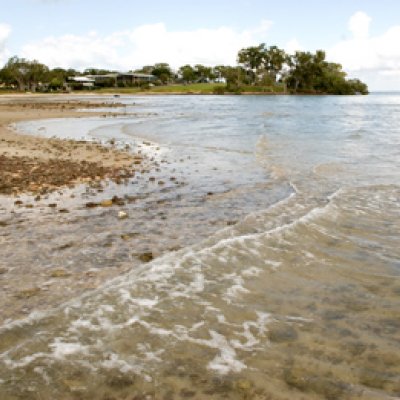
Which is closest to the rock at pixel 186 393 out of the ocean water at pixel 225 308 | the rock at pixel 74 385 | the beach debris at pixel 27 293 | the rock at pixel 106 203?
the ocean water at pixel 225 308

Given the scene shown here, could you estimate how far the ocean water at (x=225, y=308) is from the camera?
3.77 meters

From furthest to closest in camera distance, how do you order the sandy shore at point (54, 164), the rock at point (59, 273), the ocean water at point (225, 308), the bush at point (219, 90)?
1. the bush at point (219, 90)
2. the sandy shore at point (54, 164)
3. the rock at point (59, 273)
4. the ocean water at point (225, 308)

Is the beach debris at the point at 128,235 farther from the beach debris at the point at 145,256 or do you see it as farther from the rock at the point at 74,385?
the rock at the point at 74,385

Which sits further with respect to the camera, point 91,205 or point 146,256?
point 91,205

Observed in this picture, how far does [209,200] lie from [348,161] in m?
8.86

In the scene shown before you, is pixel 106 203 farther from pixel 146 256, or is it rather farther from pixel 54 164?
pixel 54 164

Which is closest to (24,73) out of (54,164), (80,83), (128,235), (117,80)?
(80,83)

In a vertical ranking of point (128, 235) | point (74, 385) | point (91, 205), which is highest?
point (91, 205)

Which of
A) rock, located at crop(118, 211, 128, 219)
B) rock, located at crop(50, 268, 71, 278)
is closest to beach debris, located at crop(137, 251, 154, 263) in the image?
rock, located at crop(50, 268, 71, 278)

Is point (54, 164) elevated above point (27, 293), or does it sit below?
above

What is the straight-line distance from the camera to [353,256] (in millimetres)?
6816

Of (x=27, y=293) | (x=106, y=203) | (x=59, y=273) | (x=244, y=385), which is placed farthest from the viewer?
(x=106, y=203)

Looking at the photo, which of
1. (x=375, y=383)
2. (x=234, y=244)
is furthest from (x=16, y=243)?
(x=375, y=383)

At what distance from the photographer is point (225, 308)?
514cm
